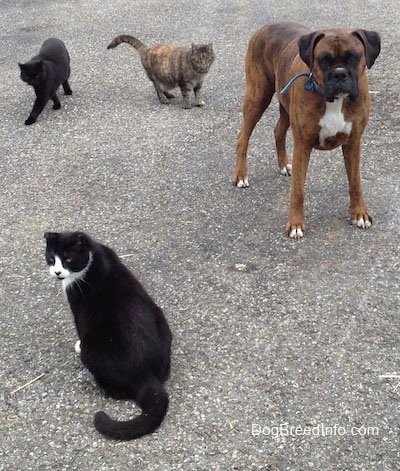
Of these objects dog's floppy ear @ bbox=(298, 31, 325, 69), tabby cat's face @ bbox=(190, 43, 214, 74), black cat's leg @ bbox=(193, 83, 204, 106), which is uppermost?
dog's floppy ear @ bbox=(298, 31, 325, 69)

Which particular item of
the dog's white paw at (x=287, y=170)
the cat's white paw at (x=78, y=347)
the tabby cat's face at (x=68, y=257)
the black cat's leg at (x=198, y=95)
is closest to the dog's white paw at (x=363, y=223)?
the dog's white paw at (x=287, y=170)

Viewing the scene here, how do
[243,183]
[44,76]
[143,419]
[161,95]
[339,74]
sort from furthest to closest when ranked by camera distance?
[161,95] < [44,76] < [243,183] < [339,74] < [143,419]

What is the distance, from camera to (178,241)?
451 cm

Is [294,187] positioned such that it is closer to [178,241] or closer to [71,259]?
[178,241]

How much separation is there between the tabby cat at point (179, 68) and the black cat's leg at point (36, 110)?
44.8 inches

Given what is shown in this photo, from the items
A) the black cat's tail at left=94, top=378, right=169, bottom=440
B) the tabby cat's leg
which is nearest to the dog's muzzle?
the black cat's tail at left=94, top=378, right=169, bottom=440

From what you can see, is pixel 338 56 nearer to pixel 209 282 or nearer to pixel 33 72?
pixel 209 282

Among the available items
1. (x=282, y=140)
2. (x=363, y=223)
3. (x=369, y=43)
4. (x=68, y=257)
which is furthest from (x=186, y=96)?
(x=68, y=257)

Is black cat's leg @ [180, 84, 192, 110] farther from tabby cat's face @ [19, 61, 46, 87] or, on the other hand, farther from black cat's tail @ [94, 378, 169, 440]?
black cat's tail @ [94, 378, 169, 440]

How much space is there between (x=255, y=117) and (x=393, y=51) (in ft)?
10.5

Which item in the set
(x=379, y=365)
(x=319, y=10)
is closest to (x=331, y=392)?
(x=379, y=365)

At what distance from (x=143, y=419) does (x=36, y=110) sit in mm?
4403

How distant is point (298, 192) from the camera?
4.34 meters

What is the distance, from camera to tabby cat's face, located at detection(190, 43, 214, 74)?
6.39 metres
